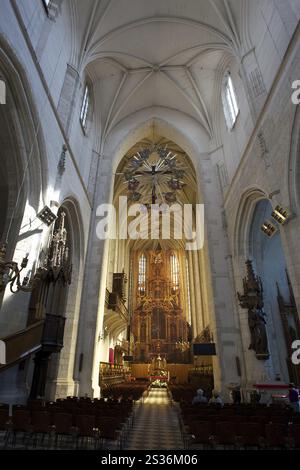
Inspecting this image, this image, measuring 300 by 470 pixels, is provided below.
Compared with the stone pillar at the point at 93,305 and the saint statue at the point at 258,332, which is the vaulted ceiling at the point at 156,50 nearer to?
the stone pillar at the point at 93,305

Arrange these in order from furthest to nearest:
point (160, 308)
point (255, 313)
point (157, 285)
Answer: point (157, 285) < point (160, 308) < point (255, 313)

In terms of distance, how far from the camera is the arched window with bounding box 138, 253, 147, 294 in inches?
1388

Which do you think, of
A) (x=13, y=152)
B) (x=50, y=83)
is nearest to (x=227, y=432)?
(x=13, y=152)

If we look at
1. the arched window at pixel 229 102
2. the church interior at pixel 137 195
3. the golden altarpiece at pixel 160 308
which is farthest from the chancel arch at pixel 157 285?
the arched window at pixel 229 102

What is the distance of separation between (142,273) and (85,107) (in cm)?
2482

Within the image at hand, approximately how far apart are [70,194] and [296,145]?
8.86 meters

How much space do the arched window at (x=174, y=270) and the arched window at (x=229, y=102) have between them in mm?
24102

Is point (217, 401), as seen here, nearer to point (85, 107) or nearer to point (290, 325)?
point (290, 325)

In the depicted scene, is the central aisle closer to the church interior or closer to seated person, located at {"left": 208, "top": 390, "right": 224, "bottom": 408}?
the church interior

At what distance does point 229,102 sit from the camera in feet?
47.3

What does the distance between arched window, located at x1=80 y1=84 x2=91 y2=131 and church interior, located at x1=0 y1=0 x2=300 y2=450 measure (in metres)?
0.15

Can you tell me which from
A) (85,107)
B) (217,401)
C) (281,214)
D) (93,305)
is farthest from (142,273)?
(281,214)

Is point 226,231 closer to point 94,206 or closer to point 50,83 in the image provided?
point 94,206

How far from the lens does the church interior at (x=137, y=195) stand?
604 cm
